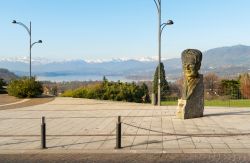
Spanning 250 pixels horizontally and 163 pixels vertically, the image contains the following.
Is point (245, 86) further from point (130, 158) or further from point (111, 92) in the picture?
point (130, 158)

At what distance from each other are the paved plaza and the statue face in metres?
1.85

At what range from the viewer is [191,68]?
18.0 metres

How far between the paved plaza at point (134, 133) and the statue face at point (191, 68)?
185cm

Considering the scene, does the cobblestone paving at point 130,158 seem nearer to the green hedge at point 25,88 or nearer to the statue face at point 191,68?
the statue face at point 191,68

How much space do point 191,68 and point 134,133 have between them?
4733 mm

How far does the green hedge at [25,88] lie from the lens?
104ft

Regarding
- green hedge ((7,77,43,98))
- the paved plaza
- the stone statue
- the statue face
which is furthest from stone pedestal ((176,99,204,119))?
green hedge ((7,77,43,98))

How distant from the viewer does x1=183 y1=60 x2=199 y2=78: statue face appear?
17891 millimetres

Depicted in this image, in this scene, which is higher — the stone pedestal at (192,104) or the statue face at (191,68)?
the statue face at (191,68)

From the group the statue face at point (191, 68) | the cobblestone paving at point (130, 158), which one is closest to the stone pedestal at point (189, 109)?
the statue face at point (191, 68)

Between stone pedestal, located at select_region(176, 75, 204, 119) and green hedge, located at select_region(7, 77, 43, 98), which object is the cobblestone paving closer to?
stone pedestal, located at select_region(176, 75, 204, 119)

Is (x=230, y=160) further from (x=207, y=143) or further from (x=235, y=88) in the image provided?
(x=235, y=88)

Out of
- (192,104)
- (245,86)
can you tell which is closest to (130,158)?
(192,104)

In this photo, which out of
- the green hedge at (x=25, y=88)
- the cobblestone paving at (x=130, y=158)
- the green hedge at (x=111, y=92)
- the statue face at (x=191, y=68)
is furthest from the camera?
the green hedge at (x=111, y=92)
